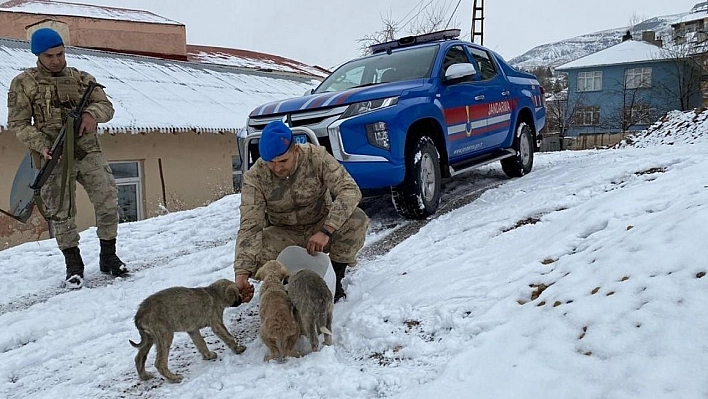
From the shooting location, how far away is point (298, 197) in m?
4.12

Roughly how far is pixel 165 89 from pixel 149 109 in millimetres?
2082

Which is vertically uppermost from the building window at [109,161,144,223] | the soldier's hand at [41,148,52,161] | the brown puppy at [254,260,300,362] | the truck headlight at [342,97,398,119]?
the truck headlight at [342,97,398,119]

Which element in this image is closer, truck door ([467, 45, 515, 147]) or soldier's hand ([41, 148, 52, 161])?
soldier's hand ([41, 148, 52, 161])

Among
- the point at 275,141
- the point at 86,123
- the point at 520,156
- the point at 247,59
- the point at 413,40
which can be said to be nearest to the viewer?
the point at 275,141

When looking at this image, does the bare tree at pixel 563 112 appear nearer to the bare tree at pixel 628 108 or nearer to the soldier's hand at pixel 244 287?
the bare tree at pixel 628 108

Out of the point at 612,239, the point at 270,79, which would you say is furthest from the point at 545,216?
the point at 270,79

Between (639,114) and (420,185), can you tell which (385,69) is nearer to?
(420,185)

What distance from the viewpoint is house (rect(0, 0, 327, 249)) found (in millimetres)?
11969

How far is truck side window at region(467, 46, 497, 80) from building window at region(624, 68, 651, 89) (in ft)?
129

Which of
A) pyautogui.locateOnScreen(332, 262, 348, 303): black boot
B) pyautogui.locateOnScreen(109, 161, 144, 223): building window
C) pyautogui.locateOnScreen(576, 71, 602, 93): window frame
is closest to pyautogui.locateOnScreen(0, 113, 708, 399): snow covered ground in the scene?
pyautogui.locateOnScreen(332, 262, 348, 303): black boot

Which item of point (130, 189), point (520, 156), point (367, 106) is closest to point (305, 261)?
point (367, 106)

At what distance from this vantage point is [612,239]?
3406 mm

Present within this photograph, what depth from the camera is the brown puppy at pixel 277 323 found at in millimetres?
3104

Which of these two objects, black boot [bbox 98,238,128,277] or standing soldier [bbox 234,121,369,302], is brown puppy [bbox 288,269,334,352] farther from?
black boot [bbox 98,238,128,277]
